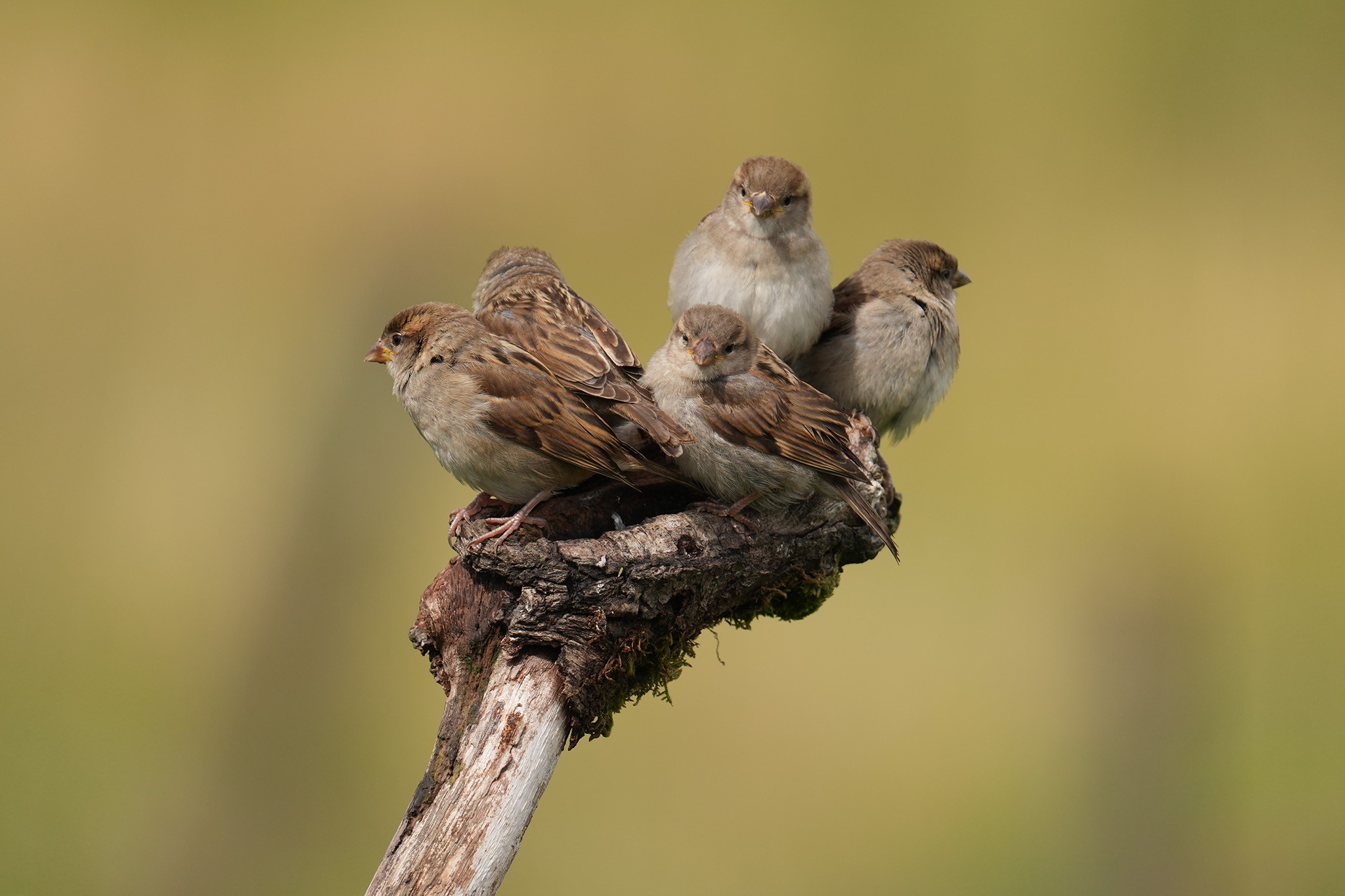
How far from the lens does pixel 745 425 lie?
4059 millimetres

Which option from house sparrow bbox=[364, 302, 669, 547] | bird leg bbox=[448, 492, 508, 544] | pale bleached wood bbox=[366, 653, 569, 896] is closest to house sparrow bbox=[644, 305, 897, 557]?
house sparrow bbox=[364, 302, 669, 547]

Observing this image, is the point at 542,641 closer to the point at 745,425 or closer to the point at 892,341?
the point at 745,425

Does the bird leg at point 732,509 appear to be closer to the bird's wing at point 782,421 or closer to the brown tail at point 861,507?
the bird's wing at point 782,421

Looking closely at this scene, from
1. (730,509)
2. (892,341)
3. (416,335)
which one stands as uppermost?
(892,341)

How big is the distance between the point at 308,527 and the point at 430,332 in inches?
257

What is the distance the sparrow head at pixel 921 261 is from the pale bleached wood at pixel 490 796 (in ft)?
8.95

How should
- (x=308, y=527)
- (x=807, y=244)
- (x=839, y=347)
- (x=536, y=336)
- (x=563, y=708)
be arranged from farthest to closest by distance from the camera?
(x=308, y=527) → (x=839, y=347) → (x=807, y=244) → (x=536, y=336) → (x=563, y=708)

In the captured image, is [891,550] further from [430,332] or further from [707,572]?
[430,332]

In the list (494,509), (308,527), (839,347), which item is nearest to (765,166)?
(839,347)

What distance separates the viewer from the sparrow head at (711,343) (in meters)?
4.11

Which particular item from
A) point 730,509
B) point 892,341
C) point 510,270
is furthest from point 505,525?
point 892,341

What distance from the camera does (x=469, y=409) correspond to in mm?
4020

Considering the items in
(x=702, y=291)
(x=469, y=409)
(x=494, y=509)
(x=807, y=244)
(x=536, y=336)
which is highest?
(x=807, y=244)

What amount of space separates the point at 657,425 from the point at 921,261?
1949mm
